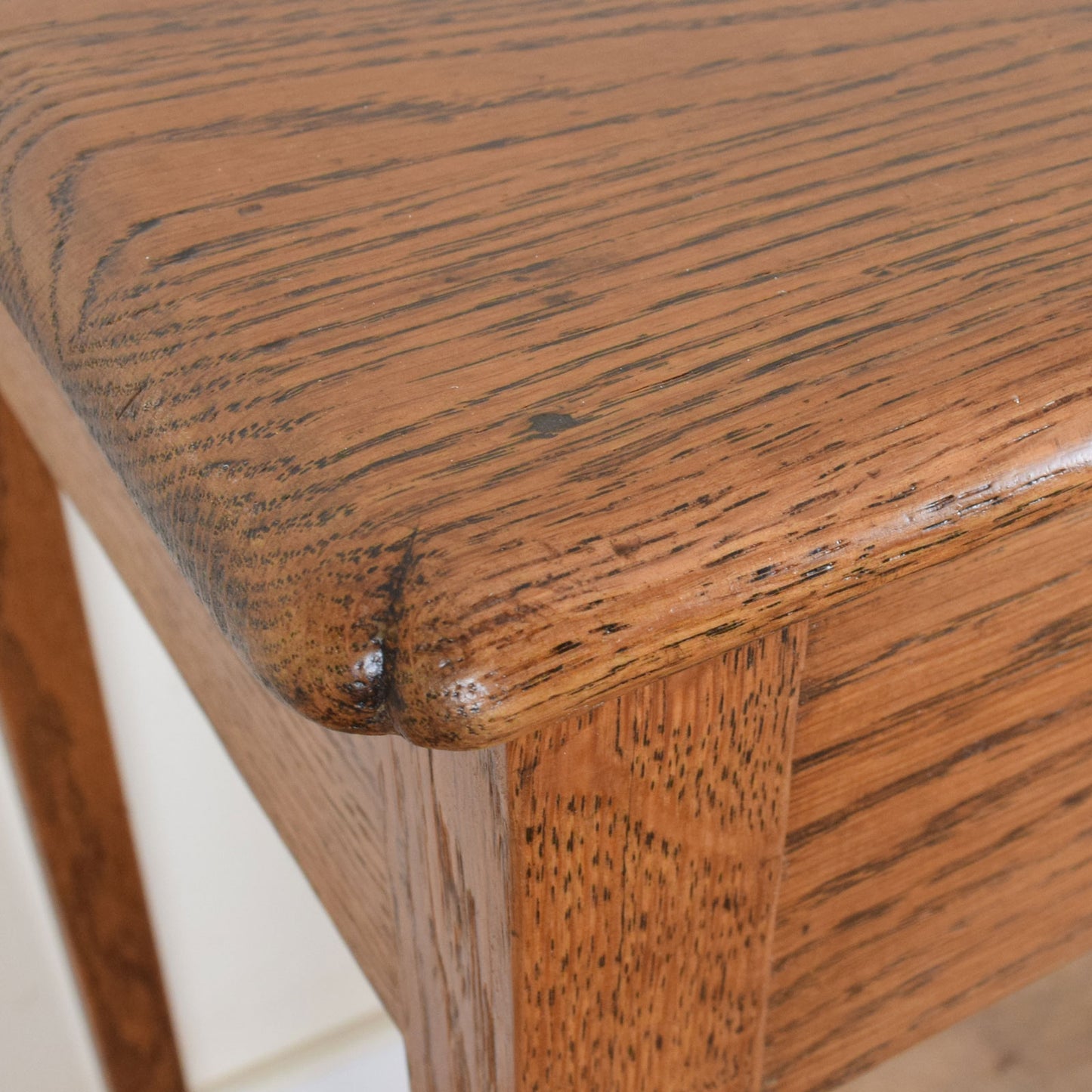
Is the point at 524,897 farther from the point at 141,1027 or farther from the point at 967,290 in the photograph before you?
the point at 141,1027

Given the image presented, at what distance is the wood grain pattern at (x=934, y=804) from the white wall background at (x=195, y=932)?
467mm

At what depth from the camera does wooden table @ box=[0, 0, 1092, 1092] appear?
157mm

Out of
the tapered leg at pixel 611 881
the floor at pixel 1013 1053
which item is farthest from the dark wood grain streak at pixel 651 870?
the floor at pixel 1013 1053

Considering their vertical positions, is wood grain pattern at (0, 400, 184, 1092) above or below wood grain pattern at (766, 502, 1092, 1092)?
above

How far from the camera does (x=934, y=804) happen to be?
0.24 m

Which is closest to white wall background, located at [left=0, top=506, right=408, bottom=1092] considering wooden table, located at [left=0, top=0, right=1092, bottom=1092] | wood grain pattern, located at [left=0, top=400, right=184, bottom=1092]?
wood grain pattern, located at [left=0, top=400, right=184, bottom=1092]

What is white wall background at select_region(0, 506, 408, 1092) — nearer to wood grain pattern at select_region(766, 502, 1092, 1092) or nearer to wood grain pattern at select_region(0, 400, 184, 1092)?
wood grain pattern at select_region(0, 400, 184, 1092)

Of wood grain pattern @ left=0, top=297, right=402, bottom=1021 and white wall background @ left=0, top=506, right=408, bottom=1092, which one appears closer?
wood grain pattern @ left=0, top=297, right=402, bottom=1021

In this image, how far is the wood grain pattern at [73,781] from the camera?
0.62m

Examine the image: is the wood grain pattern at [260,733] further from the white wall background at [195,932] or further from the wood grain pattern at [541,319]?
→ the white wall background at [195,932]

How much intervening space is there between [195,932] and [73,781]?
152mm

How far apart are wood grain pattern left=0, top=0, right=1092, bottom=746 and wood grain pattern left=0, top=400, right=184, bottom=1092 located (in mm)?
368

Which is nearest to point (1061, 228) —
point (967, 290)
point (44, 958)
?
point (967, 290)

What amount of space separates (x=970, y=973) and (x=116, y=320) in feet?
0.67
